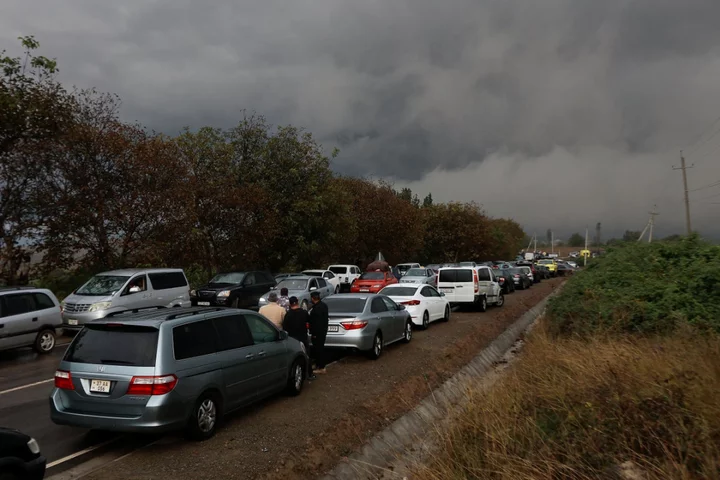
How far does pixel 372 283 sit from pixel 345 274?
20.5 feet

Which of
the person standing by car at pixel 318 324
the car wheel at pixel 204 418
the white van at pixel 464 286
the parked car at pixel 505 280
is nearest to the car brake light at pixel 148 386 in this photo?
the car wheel at pixel 204 418

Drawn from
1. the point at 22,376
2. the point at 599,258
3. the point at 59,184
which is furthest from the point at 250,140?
the point at 22,376

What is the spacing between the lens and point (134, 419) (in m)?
5.94

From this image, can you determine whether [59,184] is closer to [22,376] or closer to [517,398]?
[22,376]

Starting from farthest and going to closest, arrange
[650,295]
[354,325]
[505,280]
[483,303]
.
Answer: [505,280] → [483,303] → [354,325] → [650,295]

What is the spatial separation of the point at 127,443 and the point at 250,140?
27.1 m

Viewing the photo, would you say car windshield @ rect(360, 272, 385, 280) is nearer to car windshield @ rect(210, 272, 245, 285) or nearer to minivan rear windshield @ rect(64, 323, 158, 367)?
car windshield @ rect(210, 272, 245, 285)

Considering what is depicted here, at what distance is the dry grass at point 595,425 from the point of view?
4.21 metres

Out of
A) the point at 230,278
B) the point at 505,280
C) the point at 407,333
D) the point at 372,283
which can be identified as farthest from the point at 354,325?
the point at 505,280

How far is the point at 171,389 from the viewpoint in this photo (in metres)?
6.09

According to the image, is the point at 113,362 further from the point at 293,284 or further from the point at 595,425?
Result: the point at 293,284

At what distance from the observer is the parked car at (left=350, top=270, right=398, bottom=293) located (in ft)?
90.4

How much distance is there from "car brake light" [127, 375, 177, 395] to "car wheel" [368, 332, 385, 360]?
6453 mm

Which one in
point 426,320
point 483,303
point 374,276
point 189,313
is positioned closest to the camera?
point 189,313
